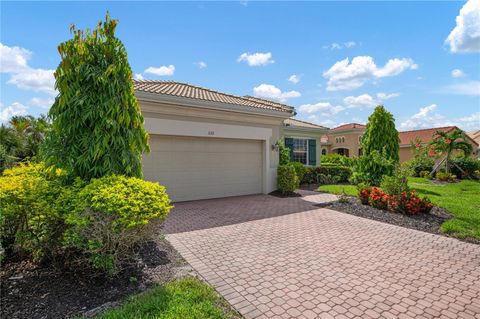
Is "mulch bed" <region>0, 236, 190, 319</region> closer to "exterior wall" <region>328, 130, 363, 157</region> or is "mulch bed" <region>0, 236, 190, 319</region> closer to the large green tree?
the large green tree

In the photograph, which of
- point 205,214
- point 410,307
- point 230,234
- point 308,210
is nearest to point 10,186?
point 230,234

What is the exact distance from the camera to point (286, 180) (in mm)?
11195

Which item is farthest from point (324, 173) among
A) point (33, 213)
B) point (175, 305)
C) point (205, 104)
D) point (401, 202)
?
point (33, 213)

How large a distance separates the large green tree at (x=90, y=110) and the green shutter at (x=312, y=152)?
1483 centimetres

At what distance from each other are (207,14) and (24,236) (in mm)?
8282

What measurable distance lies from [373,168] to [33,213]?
12.6m

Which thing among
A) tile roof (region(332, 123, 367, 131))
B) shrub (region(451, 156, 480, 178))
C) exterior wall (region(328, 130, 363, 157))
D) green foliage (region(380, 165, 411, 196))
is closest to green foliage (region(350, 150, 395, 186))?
green foliage (region(380, 165, 411, 196))

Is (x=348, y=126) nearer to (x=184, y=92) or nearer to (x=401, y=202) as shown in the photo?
(x=401, y=202)

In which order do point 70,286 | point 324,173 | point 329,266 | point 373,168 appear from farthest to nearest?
point 324,173
point 373,168
point 329,266
point 70,286

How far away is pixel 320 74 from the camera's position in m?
13.3

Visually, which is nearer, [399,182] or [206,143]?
[399,182]

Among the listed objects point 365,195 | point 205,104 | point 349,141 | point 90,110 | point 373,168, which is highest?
point 205,104

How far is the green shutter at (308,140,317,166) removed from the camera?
17.4m

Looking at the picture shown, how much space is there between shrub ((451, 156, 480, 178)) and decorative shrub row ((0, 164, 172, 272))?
910 inches
